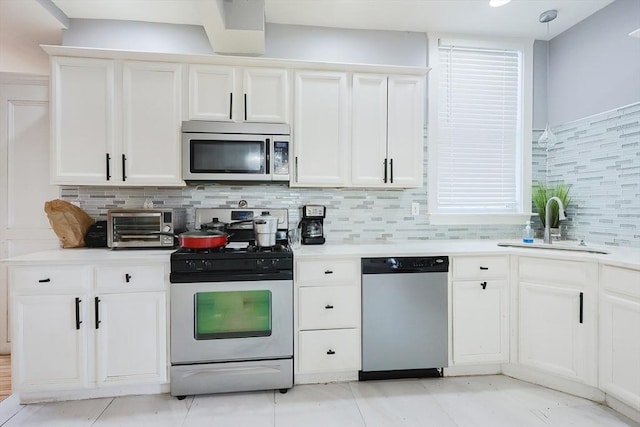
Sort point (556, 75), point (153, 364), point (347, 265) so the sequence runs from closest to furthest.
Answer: point (153, 364) → point (347, 265) → point (556, 75)

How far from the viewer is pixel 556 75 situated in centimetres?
291

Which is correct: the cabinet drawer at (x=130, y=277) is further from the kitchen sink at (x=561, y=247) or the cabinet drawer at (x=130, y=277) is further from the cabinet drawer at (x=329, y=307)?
the kitchen sink at (x=561, y=247)

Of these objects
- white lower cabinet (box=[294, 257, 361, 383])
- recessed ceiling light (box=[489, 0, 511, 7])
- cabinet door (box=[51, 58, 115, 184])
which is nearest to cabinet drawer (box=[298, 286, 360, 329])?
white lower cabinet (box=[294, 257, 361, 383])

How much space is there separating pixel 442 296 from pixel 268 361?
4.02ft

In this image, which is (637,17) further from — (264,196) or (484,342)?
(264,196)

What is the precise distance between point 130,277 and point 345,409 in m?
1.52

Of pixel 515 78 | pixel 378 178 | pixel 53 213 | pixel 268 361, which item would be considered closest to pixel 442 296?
pixel 378 178

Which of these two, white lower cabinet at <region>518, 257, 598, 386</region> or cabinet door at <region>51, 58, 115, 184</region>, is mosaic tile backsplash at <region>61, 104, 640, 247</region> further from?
white lower cabinet at <region>518, 257, 598, 386</region>

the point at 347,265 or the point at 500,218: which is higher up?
the point at 500,218

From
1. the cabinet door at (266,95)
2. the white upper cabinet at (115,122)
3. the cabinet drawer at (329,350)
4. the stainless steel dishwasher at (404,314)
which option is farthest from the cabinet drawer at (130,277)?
the stainless steel dishwasher at (404,314)

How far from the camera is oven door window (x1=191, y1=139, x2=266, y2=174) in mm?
2334

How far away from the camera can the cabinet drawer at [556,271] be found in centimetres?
203

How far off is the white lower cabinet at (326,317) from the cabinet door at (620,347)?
1.42 metres

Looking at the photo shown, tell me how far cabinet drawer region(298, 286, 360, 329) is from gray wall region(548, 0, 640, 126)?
231cm
